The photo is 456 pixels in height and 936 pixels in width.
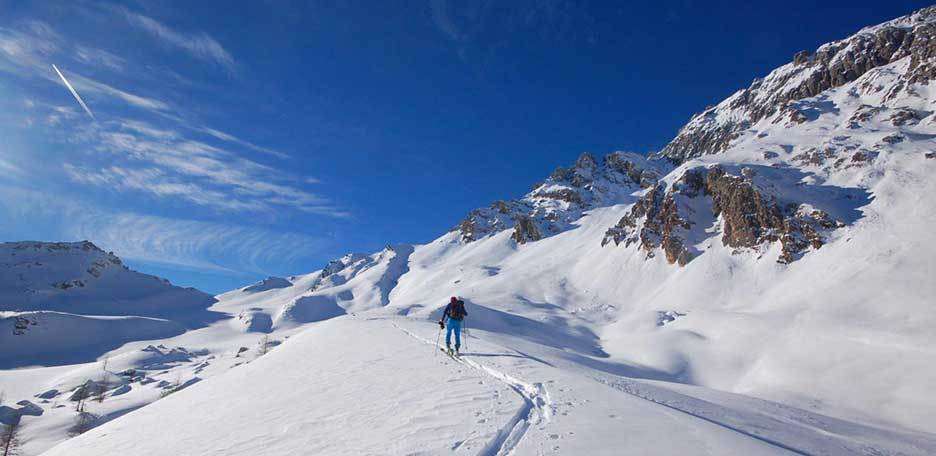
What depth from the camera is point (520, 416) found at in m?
6.90

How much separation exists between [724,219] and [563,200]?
326ft

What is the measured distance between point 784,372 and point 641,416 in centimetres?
4198

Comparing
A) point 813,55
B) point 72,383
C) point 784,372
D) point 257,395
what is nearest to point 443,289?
point 72,383

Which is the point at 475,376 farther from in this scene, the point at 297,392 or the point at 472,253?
the point at 472,253

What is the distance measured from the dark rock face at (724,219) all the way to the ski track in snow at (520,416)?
227ft

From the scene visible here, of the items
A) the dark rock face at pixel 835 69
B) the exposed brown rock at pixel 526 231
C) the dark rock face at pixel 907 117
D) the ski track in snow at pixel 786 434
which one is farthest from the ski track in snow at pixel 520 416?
the exposed brown rock at pixel 526 231

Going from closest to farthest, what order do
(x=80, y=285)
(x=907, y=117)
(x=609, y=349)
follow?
1. (x=609, y=349)
2. (x=907, y=117)
3. (x=80, y=285)

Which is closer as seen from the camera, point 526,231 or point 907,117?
point 907,117

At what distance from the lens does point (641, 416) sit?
21.6ft

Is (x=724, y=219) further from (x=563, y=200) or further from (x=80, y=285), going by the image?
(x=80, y=285)

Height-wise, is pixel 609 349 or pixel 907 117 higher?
pixel 907 117

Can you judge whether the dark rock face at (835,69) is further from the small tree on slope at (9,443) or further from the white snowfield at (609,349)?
the small tree on slope at (9,443)

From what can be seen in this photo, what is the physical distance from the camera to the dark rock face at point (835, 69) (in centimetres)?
9319

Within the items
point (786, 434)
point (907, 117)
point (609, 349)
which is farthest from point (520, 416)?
point (907, 117)
